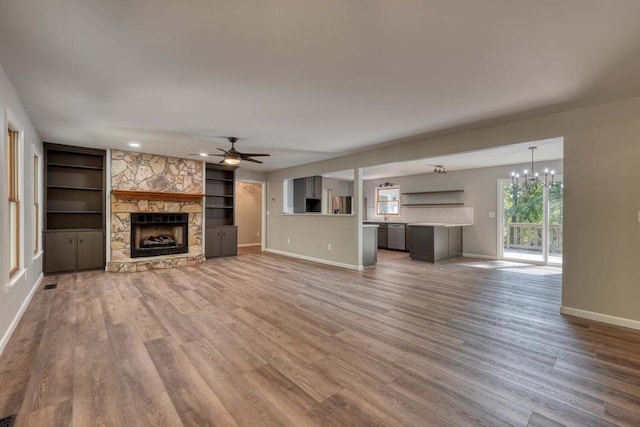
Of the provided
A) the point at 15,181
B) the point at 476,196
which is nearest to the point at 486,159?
the point at 476,196

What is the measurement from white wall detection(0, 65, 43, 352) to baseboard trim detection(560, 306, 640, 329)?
222 inches

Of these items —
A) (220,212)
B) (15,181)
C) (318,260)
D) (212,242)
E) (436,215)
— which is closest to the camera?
(15,181)

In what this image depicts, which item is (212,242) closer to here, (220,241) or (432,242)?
(220,241)

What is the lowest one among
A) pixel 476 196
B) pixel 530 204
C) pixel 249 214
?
pixel 249 214

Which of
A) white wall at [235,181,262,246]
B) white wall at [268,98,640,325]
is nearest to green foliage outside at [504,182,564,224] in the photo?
white wall at [268,98,640,325]

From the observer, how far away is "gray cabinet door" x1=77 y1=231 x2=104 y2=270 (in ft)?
17.8

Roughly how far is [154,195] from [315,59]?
5021mm

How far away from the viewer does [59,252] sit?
17.1 ft

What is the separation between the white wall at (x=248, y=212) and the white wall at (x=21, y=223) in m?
5.11

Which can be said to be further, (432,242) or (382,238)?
(382,238)

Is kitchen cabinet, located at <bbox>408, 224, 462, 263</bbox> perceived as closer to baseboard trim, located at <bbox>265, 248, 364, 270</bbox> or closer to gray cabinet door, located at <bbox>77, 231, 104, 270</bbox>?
baseboard trim, located at <bbox>265, 248, 364, 270</bbox>

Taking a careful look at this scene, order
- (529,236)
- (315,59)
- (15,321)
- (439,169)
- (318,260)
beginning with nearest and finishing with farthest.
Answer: (315,59), (15,321), (318,260), (529,236), (439,169)

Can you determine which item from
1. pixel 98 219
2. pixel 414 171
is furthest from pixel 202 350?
pixel 414 171

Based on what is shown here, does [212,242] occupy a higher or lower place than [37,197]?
lower
